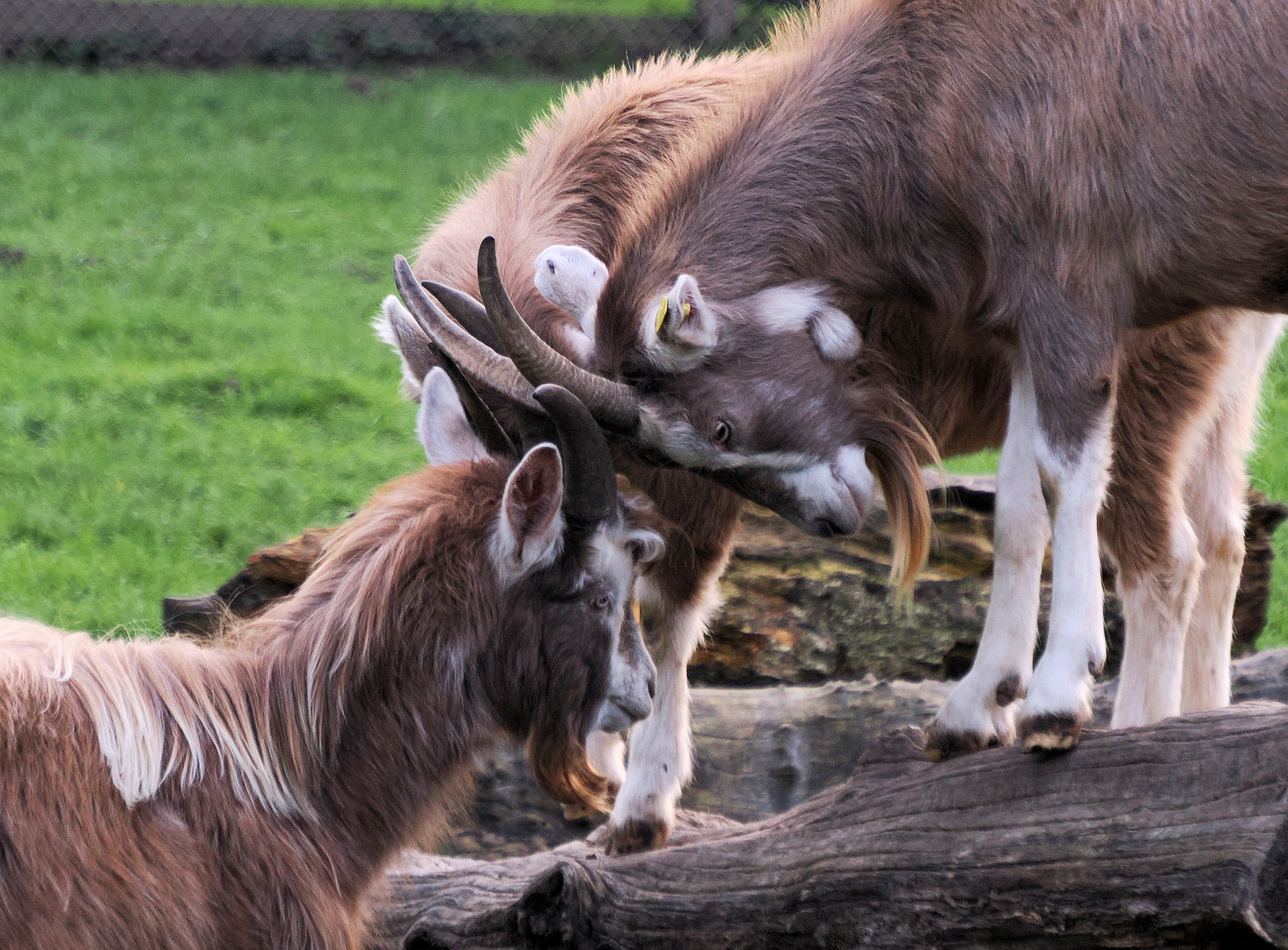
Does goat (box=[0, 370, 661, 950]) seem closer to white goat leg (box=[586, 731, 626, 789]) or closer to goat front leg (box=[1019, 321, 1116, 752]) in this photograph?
white goat leg (box=[586, 731, 626, 789])

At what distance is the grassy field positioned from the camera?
24.4 feet

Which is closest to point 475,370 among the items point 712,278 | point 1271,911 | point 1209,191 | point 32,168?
point 712,278

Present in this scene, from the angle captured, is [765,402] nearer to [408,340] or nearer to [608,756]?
[408,340]

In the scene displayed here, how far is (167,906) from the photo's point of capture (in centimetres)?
331

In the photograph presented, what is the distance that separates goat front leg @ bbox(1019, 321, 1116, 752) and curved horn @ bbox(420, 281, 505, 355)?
1423mm

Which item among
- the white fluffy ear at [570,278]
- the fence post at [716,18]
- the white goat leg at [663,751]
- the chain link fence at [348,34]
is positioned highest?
the fence post at [716,18]

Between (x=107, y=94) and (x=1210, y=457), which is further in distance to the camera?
(x=107, y=94)

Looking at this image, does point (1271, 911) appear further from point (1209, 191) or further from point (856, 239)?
point (856, 239)

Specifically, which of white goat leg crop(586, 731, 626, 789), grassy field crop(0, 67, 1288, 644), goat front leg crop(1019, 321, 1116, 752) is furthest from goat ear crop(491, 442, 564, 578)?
grassy field crop(0, 67, 1288, 644)

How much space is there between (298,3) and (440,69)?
5.25 feet

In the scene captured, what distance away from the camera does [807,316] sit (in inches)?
146

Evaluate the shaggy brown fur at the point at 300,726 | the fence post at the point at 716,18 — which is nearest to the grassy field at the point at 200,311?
the fence post at the point at 716,18

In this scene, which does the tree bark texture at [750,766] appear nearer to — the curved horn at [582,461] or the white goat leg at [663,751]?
the white goat leg at [663,751]

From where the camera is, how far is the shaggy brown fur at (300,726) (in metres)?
3.33
